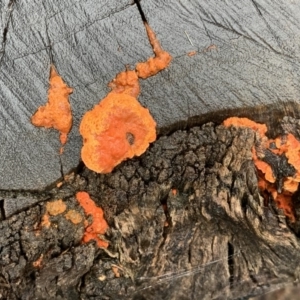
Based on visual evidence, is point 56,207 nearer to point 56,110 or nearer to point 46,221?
point 46,221

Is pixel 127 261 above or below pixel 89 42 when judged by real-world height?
below

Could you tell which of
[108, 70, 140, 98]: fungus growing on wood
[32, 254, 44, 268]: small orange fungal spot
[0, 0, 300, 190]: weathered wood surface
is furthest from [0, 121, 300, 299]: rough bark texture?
[108, 70, 140, 98]: fungus growing on wood

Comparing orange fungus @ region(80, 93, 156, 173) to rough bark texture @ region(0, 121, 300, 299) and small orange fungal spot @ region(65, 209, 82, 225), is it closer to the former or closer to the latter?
rough bark texture @ region(0, 121, 300, 299)

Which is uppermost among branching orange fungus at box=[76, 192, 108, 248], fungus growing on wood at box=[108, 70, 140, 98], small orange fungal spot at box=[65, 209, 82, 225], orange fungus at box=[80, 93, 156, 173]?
fungus growing on wood at box=[108, 70, 140, 98]

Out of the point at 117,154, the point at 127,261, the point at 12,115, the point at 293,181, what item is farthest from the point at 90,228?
the point at 293,181

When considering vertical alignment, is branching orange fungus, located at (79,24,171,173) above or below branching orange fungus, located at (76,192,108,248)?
above

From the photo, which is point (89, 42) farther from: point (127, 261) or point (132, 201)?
point (127, 261)
